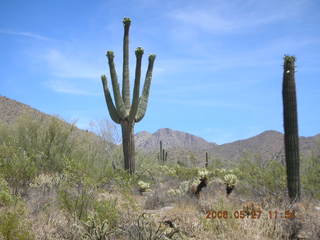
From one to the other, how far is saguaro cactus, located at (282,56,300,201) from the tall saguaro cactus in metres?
6.71

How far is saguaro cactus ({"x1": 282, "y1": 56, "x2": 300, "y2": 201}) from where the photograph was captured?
1064 centimetres

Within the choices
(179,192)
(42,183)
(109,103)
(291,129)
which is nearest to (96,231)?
(42,183)

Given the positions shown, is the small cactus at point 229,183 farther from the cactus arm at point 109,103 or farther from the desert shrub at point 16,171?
the cactus arm at point 109,103

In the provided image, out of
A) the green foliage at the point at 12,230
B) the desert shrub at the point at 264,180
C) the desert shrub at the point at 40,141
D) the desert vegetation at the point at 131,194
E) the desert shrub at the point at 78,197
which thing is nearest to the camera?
the green foliage at the point at 12,230

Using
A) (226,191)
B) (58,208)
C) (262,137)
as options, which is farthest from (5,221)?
(262,137)

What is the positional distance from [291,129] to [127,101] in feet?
26.2

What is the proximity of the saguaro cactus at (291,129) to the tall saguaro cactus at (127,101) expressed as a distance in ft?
22.0

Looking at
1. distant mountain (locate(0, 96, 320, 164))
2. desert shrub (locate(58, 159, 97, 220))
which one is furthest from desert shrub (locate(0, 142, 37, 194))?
distant mountain (locate(0, 96, 320, 164))

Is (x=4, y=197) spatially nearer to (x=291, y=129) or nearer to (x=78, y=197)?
(x=78, y=197)

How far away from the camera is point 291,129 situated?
10.9m

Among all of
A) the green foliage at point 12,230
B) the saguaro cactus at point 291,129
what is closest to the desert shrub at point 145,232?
the green foliage at point 12,230

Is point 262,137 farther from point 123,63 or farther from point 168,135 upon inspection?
point 168,135

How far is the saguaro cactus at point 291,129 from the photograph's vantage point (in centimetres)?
1064

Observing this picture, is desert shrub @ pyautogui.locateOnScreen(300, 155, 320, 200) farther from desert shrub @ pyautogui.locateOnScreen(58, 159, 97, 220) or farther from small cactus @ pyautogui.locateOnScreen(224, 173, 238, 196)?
desert shrub @ pyautogui.locateOnScreen(58, 159, 97, 220)
